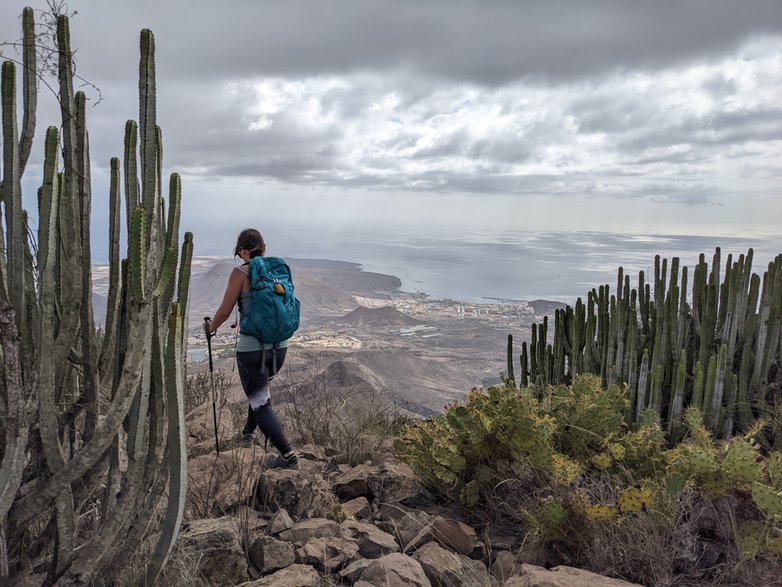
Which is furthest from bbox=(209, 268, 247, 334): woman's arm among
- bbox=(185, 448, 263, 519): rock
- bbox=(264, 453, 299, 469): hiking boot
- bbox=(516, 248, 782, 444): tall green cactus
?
bbox=(516, 248, 782, 444): tall green cactus

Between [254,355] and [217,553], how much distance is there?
175 centimetres

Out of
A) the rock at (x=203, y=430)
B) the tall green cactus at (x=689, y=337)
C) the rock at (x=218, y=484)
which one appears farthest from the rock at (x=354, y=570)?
the tall green cactus at (x=689, y=337)

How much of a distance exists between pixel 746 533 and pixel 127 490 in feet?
9.86

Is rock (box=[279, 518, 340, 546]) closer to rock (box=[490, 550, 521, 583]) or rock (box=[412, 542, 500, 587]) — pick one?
rock (box=[412, 542, 500, 587])

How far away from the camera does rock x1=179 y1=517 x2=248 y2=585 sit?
9.87 ft

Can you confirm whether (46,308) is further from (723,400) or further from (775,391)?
(775,391)

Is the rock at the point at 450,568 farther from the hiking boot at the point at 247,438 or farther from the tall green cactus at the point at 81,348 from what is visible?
the hiking boot at the point at 247,438

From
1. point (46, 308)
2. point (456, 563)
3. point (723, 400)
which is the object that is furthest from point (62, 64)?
point (723, 400)

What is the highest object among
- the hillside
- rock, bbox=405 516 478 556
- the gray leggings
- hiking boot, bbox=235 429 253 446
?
the gray leggings

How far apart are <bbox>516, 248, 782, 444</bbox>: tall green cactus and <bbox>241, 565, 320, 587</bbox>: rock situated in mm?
3770

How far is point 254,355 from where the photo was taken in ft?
15.2

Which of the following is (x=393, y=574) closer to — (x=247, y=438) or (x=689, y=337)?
(x=247, y=438)

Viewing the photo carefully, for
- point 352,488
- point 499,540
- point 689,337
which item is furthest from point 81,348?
point 689,337

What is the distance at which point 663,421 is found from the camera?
18.8ft
